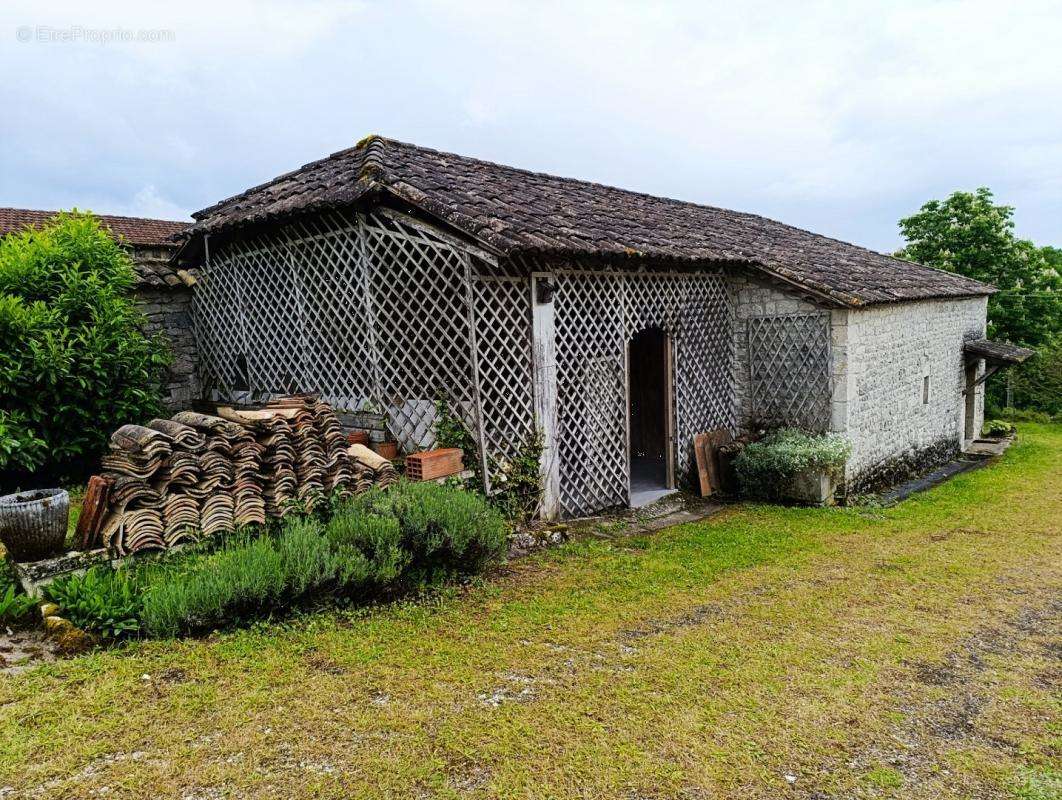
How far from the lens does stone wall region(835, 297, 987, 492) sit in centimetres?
1006

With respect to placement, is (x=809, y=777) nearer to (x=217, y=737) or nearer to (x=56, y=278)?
(x=217, y=737)

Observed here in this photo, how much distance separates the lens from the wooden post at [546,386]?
7.51 meters

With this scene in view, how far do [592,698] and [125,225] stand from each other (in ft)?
74.4

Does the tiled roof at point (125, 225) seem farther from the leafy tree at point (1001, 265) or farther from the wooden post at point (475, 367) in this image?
the leafy tree at point (1001, 265)

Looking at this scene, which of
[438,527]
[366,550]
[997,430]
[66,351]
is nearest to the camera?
[366,550]

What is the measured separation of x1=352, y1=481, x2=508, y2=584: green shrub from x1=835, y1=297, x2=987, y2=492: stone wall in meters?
6.14

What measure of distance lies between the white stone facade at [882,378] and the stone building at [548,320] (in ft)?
0.14

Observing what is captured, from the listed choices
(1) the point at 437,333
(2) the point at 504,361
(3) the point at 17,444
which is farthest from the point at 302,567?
(3) the point at 17,444

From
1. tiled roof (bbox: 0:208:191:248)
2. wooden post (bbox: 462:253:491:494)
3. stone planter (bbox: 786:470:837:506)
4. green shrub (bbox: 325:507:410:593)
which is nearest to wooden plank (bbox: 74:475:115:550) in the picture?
green shrub (bbox: 325:507:410:593)

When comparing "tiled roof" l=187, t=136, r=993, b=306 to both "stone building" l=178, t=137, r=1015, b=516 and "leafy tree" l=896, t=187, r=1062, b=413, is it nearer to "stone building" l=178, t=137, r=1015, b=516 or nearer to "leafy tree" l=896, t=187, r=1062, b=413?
"stone building" l=178, t=137, r=1015, b=516

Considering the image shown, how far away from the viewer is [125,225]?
2130 cm

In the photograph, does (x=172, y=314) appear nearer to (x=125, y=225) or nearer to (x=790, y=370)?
(x=790, y=370)

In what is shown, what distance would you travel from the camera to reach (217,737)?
3.68 metres

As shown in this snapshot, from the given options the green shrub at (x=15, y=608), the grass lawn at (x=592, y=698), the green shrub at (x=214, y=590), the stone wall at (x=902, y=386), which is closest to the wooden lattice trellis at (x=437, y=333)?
the grass lawn at (x=592, y=698)
